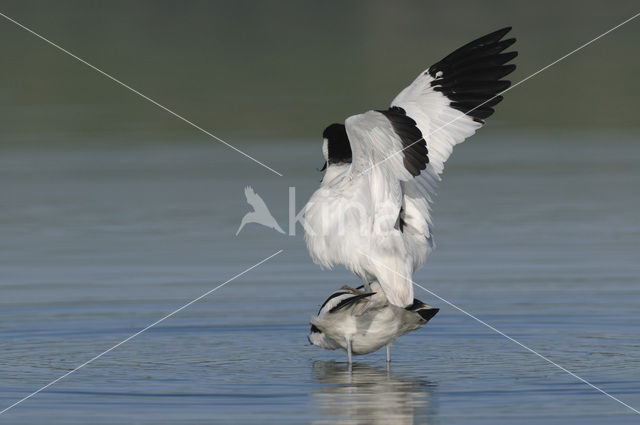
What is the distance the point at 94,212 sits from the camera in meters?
15.1

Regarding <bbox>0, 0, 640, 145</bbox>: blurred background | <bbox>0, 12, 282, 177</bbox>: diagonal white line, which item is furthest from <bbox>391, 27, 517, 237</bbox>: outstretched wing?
<bbox>0, 0, 640, 145</bbox>: blurred background

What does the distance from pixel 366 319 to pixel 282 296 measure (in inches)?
74.1

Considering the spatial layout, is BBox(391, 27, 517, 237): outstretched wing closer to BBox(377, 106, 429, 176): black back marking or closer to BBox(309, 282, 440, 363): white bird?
BBox(309, 282, 440, 363): white bird

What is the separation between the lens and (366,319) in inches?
394

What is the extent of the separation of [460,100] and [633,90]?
1409 centimetres

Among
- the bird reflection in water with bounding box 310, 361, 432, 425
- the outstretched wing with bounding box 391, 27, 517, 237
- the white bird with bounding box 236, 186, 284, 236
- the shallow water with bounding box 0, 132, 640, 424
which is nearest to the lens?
the bird reflection in water with bounding box 310, 361, 432, 425

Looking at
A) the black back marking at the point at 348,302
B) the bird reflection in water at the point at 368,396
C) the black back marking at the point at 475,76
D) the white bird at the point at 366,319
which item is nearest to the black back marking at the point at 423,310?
the white bird at the point at 366,319

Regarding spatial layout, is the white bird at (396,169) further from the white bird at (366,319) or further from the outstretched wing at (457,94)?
the white bird at (366,319)

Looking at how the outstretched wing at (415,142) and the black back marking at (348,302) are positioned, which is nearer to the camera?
the outstretched wing at (415,142)

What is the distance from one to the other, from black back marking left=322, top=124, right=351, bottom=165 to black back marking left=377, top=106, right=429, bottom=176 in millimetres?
747

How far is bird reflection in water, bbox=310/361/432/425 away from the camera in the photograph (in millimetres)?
8328

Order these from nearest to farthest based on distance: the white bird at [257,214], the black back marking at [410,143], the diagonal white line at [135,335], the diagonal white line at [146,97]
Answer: the diagonal white line at [135,335], the black back marking at [410,143], the white bird at [257,214], the diagonal white line at [146,97]

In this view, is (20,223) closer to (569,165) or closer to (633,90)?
(569,165)

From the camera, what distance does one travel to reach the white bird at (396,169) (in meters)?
9.30
